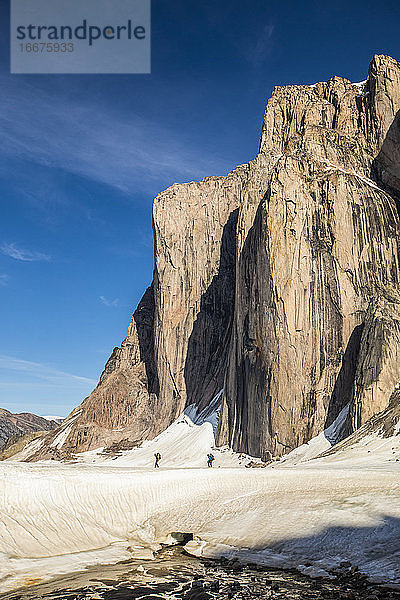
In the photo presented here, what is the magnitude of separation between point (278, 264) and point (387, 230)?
398 inches

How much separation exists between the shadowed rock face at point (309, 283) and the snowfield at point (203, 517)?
16085 millimetres

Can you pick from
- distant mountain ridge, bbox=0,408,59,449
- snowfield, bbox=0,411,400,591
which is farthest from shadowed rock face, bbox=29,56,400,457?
distant mountain ridge, bbox=0,408,59,449

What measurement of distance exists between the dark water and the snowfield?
70cm

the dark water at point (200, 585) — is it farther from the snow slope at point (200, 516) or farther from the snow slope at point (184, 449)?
the snow slope at point (184, 449)

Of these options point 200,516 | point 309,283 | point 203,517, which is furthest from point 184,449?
point 203,517

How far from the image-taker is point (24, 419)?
132 meters

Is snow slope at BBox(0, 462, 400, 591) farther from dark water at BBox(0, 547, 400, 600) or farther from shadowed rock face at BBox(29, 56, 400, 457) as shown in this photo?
shadowed rock face at BBox(29, 56, 400, 457)

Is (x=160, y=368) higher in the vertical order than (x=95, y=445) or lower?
higher

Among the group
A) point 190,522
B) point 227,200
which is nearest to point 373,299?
point 190,522

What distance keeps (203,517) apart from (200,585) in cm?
700

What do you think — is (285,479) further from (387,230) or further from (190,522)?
(387,230)

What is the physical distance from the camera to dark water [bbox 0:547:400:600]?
1173cm

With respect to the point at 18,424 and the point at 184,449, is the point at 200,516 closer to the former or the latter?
the point at 184,449

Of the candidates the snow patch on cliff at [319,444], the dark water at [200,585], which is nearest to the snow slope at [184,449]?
the snow patch on cliff at [319,444]
